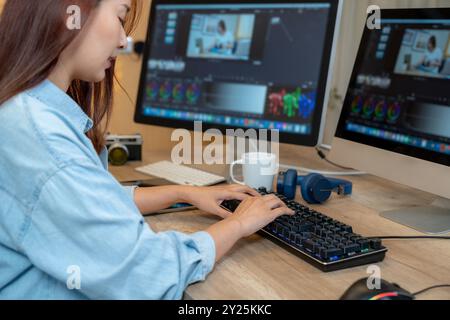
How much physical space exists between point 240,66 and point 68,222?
2.86ft

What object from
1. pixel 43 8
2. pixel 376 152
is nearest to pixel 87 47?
pixel 43 8

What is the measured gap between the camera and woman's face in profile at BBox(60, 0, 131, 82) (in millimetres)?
800

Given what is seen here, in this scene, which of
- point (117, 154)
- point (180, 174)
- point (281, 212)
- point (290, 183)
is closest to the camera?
point (281, 212)

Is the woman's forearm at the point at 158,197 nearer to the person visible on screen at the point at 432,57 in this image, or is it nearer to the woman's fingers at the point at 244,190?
the woman's fingers at the point at 244,190

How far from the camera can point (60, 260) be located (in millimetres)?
690

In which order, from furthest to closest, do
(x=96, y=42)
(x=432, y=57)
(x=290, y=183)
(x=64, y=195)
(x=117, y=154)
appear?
(x=117, y=154), (x=290, y=183), (x=432, y=57), (x=96, y=42), (x=64, y=195)

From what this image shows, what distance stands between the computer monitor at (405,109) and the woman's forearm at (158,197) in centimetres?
42

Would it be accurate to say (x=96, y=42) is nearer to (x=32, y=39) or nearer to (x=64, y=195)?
(x=32, y=39)

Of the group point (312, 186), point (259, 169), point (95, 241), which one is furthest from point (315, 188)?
point (95, 241)

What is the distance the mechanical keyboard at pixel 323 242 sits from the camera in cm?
82

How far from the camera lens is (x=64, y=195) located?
67 cm
